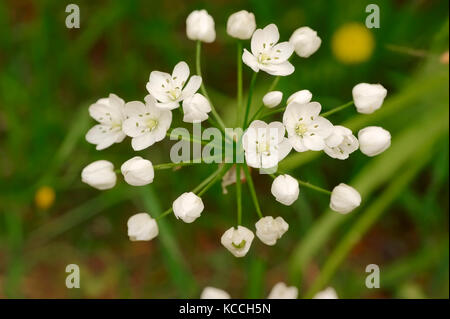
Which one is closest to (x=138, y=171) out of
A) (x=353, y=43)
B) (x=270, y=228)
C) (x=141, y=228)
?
(x=141, y=228)

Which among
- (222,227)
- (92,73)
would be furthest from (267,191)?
(92,73)

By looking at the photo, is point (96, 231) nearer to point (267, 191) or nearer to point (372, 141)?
point (267, 191)

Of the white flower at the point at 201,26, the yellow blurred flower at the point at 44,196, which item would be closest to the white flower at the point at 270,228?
the white flower at the point at 201,26

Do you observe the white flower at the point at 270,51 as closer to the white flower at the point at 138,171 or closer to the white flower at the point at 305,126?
the white flower at the point at 305,126

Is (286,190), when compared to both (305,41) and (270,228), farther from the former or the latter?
(305,41)

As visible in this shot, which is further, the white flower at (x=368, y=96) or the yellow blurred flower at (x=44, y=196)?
the yellow blurred flower at (x=44, y=196)

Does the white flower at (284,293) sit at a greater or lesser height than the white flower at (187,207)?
lesser
